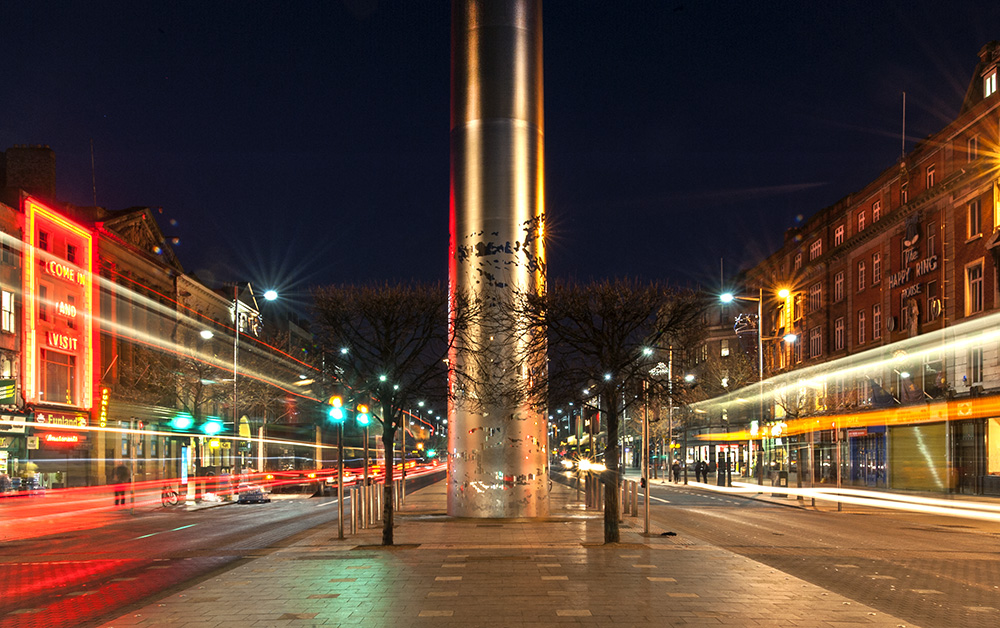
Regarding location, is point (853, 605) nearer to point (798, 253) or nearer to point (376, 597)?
point (376, 597)

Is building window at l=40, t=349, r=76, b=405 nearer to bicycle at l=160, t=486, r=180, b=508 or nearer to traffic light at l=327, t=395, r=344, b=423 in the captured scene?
bicycle at l=160, t=486, r=180, b=508

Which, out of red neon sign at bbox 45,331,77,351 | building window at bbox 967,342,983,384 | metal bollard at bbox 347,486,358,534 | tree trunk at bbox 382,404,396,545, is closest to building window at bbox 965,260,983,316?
building window at bbox 967,342,983,384

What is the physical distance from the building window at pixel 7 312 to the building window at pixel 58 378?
3.15 meters

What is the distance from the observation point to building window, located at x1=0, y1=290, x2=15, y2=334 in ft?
149

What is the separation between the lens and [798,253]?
221 ft

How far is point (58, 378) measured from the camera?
167 ft

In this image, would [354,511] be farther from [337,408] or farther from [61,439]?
[61,439]

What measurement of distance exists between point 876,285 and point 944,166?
10000mm

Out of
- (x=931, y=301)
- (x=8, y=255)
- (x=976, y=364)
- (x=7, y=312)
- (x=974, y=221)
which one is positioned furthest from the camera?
(x=8, y=255)

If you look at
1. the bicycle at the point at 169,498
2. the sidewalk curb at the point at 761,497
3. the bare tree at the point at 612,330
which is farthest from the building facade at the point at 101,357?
the sidewalk curb at the point at 761,497

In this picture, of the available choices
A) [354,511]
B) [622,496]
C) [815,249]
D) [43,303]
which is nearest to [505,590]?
[354,511]

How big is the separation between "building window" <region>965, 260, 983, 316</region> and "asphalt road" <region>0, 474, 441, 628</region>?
2957 centimetres

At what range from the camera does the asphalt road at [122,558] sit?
506 inches

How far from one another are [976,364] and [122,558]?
37030 mm
